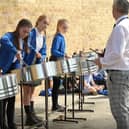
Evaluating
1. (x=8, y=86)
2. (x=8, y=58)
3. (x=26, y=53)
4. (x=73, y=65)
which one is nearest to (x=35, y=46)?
(x=26, y=53)

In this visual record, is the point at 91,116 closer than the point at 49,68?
No

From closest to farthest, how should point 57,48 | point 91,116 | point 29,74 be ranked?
point 29,74 < point 57,48 < point 91,116

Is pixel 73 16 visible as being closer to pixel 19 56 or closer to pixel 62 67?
pixel 62 67

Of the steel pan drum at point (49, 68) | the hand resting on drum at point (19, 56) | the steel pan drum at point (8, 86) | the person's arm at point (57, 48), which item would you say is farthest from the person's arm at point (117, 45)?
the person's arm at point (57, 48)

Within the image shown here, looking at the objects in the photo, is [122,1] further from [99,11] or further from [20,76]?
[99,11]

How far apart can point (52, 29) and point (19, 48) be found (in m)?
4.16

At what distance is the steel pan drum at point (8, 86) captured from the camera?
4473 millimetres

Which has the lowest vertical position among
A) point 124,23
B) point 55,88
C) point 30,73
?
point 55,88

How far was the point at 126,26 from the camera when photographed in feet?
14.9

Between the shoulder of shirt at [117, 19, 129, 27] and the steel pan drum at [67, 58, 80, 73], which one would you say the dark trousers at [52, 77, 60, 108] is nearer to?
the steel pan drum at [67, 58, 80, 73]

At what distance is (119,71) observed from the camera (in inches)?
182

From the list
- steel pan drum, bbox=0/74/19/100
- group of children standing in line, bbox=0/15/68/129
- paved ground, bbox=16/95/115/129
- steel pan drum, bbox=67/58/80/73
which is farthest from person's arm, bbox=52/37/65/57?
steel pan drum, bbox=0/74/19/100

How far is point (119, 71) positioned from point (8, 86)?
Answer: 3.43 feet

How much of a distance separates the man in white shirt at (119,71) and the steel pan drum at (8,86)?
0.84 m
